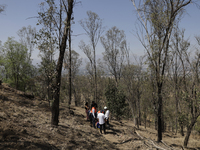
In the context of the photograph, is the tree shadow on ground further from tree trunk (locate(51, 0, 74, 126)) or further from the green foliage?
the green foliage

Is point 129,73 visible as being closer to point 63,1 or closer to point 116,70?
point 116,70

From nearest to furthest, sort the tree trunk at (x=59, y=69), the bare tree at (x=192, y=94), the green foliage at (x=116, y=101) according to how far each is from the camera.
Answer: the tree trunk at (x=59, y=69) → the bare tree at (x=192, y=94) → the green foliage at (x=116, y=101)

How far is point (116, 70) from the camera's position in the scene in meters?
26.4

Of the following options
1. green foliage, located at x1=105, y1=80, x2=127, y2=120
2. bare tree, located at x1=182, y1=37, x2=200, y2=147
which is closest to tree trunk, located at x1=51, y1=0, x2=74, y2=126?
bare tree, located at x1=182, y1=37, x2=200, y2=147

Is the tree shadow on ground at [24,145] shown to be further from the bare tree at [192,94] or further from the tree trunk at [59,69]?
the bare tree at [192,94]

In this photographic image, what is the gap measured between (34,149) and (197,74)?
1429cm

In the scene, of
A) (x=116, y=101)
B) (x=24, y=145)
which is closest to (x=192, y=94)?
(x=116, y=101)

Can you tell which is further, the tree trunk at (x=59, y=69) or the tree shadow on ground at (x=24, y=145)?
the tree trunk at (x=59, y=69)

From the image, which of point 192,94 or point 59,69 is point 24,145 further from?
point 192,94

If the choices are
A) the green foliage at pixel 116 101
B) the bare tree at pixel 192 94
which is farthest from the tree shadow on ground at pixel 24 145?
the green foliage at pixel 116 101

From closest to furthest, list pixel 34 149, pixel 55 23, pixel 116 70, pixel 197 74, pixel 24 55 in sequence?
pixel 34 149, pixel 55 23, pixel 197 74, pixel 24 55, pixel 116 70

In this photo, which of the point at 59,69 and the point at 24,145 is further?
the point at 59,69

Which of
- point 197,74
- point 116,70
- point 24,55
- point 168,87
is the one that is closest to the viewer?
point 168,87

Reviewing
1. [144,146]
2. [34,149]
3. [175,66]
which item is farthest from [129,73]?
[34,149]
